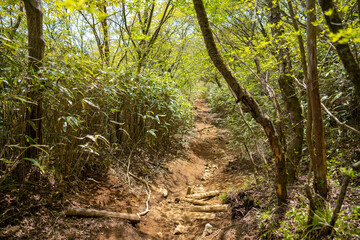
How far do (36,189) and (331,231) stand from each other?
2.76 m

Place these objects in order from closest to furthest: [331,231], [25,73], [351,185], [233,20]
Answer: [331,231]
[25,73]
[351,185]
[233,20]

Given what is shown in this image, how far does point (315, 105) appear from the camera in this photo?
166 cm

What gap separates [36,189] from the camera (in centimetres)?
219

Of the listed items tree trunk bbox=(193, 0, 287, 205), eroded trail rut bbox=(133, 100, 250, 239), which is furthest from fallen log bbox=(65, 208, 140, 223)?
tree trunk bbox=(193, 0, 287, 205)

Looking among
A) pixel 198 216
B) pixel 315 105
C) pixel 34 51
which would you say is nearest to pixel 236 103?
pixel 315 105

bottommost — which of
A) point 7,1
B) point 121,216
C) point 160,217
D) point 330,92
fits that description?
Result: point 160,217

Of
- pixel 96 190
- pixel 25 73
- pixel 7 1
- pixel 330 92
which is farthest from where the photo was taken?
pixel 330 92

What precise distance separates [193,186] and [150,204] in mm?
1276

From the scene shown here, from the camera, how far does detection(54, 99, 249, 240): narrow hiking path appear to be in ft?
7.32

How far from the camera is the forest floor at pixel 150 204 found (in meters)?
2.06

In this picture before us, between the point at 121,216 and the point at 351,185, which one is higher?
the point at 351,185

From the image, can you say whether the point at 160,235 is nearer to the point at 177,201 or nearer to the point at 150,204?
the point at 150,204

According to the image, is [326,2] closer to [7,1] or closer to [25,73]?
[25,73]

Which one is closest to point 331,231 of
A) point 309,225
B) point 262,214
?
point 309,225
